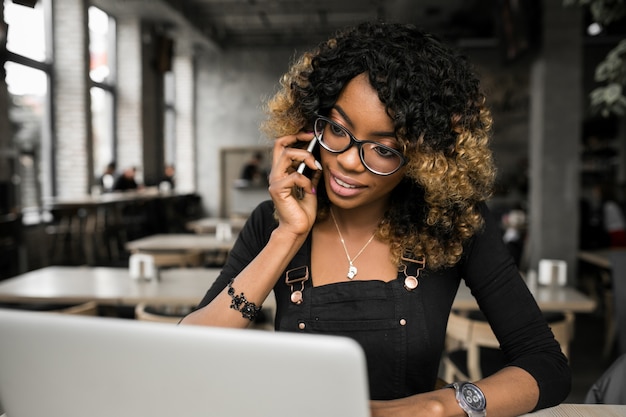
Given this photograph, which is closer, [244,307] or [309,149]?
[244,307]

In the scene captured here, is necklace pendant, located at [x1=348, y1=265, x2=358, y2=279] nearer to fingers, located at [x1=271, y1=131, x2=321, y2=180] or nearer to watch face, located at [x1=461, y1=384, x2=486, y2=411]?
fingers, located at [x1=271, y1=131, x2=321, y2=180]

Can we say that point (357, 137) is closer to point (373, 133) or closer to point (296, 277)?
point (373, 133)

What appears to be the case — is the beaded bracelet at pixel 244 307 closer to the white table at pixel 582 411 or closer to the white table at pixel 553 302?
the white table at pixel 582 411

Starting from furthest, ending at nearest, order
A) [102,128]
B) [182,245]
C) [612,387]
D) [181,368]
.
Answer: [102,128] → [182,245] → [612,387] → [181,368]

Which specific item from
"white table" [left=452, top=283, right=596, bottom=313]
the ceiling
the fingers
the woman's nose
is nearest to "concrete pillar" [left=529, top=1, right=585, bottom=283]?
"white table" [left=452, top=283, right=596, bottom=313]


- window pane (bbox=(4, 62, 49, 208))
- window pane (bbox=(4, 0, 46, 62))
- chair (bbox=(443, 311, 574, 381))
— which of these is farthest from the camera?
window pane (bbox=(4, 62, 49, 208))

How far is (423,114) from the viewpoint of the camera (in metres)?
1.14

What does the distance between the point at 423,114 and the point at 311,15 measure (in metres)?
10.3

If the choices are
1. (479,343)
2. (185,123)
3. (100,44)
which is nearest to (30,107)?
(100,44)

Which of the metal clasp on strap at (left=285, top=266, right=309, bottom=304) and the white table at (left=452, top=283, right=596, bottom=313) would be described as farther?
the white table at (left=452, top=283, right=596, bottom=313)

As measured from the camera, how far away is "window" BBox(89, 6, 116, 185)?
937cm

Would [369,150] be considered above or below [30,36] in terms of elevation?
below

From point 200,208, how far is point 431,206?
12.6 m

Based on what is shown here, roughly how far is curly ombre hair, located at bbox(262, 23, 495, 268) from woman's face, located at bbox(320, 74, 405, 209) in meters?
0.02
